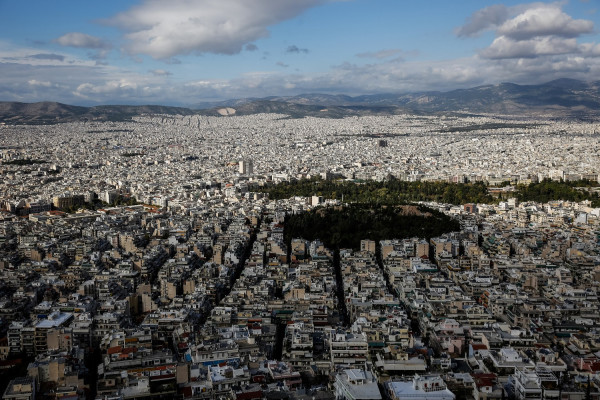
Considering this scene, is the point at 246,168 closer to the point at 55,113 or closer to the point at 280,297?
the point at 280,297

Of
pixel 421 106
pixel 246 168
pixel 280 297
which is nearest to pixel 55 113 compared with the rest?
pixel 246 168

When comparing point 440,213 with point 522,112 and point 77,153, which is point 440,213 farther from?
point 522,112

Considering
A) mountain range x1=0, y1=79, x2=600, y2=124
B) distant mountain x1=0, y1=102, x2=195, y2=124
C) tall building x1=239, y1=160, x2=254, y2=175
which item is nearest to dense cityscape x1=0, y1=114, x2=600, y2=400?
tall building x1=239, y1=160, x2=254, y2=175

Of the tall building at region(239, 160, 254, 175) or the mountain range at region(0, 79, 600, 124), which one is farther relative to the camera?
the mountain range at region(0, 79, 600, 124)

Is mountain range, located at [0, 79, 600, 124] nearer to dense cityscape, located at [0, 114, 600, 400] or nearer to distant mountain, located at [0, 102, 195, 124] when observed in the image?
distant mountain, located at [0, 102, 195, 124]

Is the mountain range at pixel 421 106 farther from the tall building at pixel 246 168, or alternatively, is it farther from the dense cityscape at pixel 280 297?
the dense cityscape at pixel 280 297

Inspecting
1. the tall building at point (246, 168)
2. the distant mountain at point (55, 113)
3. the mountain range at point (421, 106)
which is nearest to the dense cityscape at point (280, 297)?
the tall building at point (246, 168)
